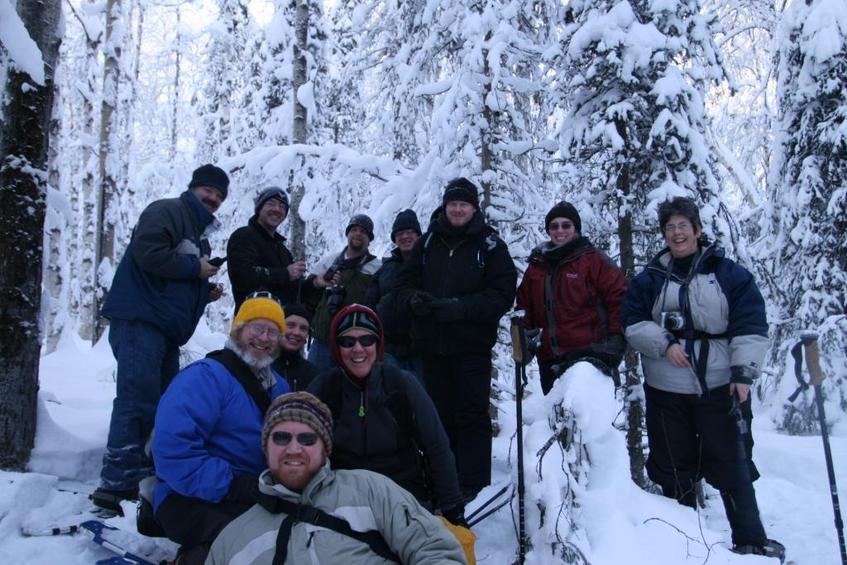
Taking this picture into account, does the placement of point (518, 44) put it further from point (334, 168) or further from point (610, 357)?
point (610, 357)

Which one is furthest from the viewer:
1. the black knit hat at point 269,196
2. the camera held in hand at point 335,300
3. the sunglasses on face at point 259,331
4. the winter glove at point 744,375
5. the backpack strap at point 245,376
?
the camera held in hand at point 335,300

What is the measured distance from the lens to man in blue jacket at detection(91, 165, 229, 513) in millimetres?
4246

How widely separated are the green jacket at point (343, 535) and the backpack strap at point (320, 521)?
0.7 inches

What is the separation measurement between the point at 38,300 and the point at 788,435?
12394 millimetres

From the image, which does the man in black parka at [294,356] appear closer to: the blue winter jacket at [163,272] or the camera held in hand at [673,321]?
the blue winter jacket at [163,272]

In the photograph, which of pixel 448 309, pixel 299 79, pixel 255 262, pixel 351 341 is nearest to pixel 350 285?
pixel 255 262

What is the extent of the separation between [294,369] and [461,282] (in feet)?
4.80

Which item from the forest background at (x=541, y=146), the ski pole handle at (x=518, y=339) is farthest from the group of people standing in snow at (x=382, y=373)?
the forest background at (x=541, y=146)

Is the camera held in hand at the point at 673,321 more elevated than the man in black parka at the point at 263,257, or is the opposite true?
the man in black parka at the point at 263,257

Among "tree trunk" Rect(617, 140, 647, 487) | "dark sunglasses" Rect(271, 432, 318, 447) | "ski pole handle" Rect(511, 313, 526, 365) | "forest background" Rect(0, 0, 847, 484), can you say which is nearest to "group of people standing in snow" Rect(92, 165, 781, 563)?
"dark sunglasses" Rect(271, 432, 318, 447)

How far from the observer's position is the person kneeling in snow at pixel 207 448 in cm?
309

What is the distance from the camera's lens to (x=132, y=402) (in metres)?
4.29

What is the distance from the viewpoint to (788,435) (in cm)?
1157

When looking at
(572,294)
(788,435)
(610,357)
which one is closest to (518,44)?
(572,294)
